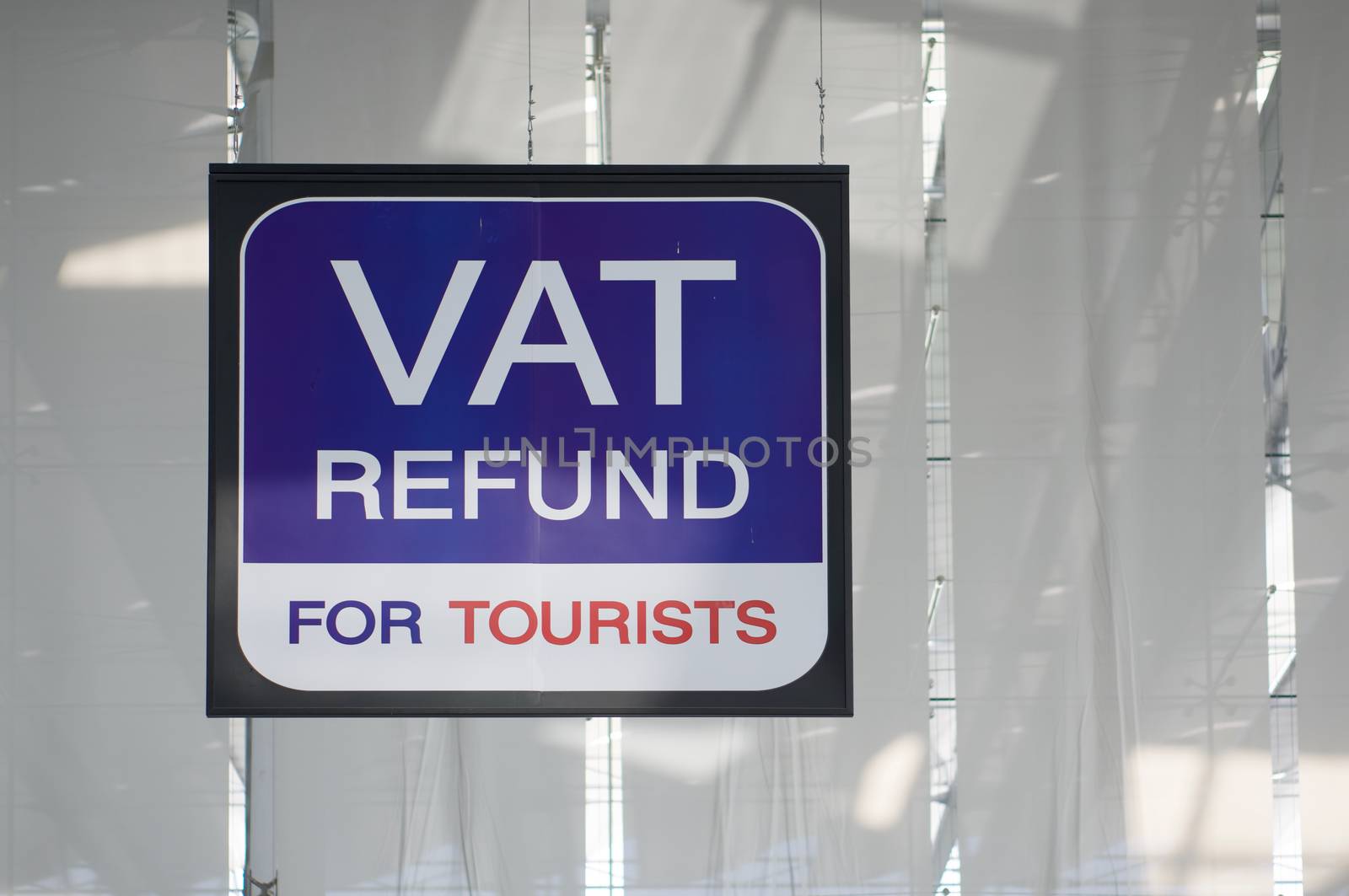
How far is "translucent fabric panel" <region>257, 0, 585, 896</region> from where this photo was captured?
3596 mm

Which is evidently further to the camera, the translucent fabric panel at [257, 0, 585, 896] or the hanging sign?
the translucent fabric panel at [257, 0, 585, 896]

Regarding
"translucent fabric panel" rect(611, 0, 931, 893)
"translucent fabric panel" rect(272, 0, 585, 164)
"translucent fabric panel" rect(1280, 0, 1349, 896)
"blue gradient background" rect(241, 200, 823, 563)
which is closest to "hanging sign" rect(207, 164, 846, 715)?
"blue gradient background" rect(241, 200, 823, 563)

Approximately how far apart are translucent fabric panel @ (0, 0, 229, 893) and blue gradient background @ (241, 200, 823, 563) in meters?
2.22

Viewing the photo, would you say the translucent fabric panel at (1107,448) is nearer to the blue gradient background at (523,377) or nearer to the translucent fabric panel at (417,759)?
the translucent fabric panel at (417,759)

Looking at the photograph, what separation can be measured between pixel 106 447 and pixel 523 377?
261 cm

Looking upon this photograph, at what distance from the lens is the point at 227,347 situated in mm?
1650

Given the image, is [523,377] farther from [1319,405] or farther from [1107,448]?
[1319,405]

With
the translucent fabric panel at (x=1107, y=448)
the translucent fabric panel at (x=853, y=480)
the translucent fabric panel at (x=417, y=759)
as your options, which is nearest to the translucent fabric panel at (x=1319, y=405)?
the translucent fabric panel at (x=1107, y=448)

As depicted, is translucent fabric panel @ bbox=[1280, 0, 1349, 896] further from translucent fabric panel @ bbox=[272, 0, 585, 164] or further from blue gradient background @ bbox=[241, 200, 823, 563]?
blue gradient background @ bbox=[241, 200, 823, 563]

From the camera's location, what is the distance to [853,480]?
361cm

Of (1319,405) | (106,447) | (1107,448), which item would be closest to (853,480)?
(1107,448)

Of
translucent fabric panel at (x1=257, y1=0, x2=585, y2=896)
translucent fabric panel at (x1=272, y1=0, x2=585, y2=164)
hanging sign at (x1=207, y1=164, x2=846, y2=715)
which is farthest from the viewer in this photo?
translucent fabric panel at (x1=272, y1=0, x2=585, y2=164)

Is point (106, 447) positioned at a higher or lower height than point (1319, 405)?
lower

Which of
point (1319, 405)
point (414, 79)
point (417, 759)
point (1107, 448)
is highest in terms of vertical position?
point (414, 79)
